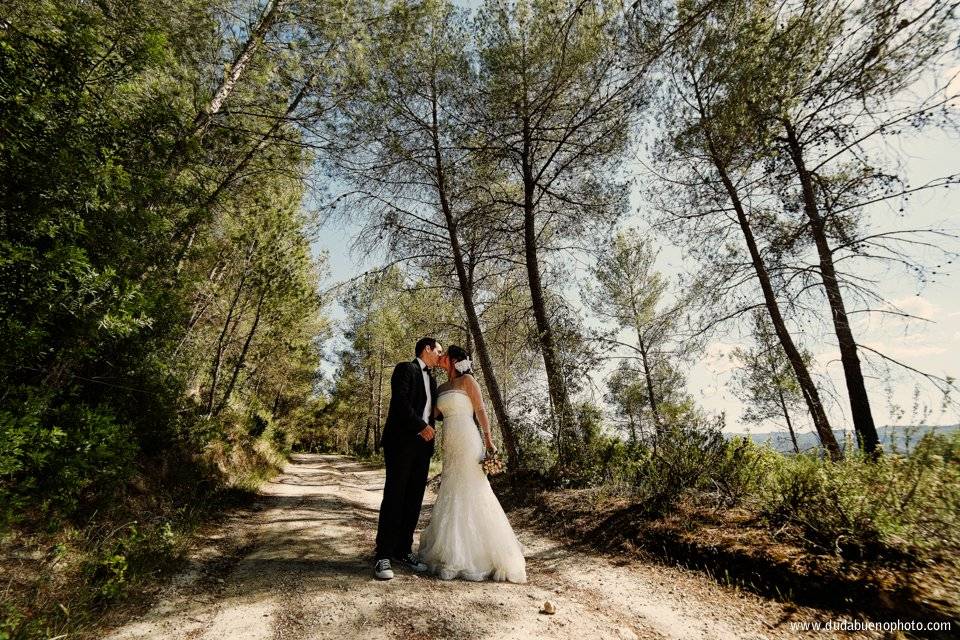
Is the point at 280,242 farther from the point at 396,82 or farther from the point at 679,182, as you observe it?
the point at 679,182

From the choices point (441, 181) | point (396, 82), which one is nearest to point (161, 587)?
point (441, 181)

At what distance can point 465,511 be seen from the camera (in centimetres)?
387

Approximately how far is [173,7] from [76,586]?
7.50m

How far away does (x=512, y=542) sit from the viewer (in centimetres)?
375

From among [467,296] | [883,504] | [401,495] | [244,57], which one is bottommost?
[401,495]

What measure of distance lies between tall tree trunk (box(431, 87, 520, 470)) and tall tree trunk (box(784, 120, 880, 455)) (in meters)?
6.58

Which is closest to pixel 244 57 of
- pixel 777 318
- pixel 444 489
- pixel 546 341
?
pixel 546 341

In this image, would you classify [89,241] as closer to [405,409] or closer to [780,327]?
[405,409]

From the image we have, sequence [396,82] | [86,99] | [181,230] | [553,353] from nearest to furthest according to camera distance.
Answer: [86,99] → [181,230] → [553,353] → [396,82]

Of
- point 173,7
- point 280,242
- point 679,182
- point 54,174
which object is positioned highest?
point 173,7

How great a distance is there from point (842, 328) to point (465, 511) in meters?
8.08

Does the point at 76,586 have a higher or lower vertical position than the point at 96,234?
lower

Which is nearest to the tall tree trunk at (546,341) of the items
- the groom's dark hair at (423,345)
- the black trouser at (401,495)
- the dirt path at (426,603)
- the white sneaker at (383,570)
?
the dirt path at (426,603)

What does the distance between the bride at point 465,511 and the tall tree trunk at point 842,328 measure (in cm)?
743
